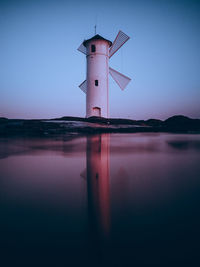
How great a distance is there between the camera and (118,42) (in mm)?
12750

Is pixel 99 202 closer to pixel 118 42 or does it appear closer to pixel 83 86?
pixel 83 86

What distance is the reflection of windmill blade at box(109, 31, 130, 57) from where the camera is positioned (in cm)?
1238

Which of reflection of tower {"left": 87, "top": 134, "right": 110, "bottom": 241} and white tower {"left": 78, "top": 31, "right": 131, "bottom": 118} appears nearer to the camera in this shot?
reflection of tower {"left": 87, "top": 134, "right": 110, "bottom": 241}

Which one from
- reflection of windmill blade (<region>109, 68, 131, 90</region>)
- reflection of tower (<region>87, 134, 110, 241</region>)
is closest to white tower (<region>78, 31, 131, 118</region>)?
reflection of windmill blade (<region>109, 68, 131, 90</region>)

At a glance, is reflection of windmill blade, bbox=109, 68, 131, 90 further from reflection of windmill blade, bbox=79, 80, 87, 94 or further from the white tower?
reflection of windmill blade, bbox=79, 80, 87, 94

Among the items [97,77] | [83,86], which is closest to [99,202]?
[97,77]

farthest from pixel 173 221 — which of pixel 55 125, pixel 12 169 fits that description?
pixel 55 125

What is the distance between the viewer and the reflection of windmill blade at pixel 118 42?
12.4 m

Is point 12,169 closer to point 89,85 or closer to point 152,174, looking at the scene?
point 152,174

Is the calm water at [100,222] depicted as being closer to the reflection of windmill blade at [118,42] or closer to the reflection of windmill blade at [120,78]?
the reflection of windmill blade at [120,78]

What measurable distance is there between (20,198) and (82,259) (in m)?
0.40

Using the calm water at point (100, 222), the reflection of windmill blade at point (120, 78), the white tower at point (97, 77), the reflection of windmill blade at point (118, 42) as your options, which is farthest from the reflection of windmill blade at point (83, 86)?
the calm water at point (100, 222)

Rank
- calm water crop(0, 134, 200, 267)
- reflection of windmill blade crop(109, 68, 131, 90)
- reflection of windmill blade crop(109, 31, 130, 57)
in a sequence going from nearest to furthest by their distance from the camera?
calm water crop(0, 134, 200, 267), reflection of windmill blade crop(109, 31, 130, 57), reflection of windmill blade crop(109, 68, 131, 90)

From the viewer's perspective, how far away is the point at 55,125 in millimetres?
6438
